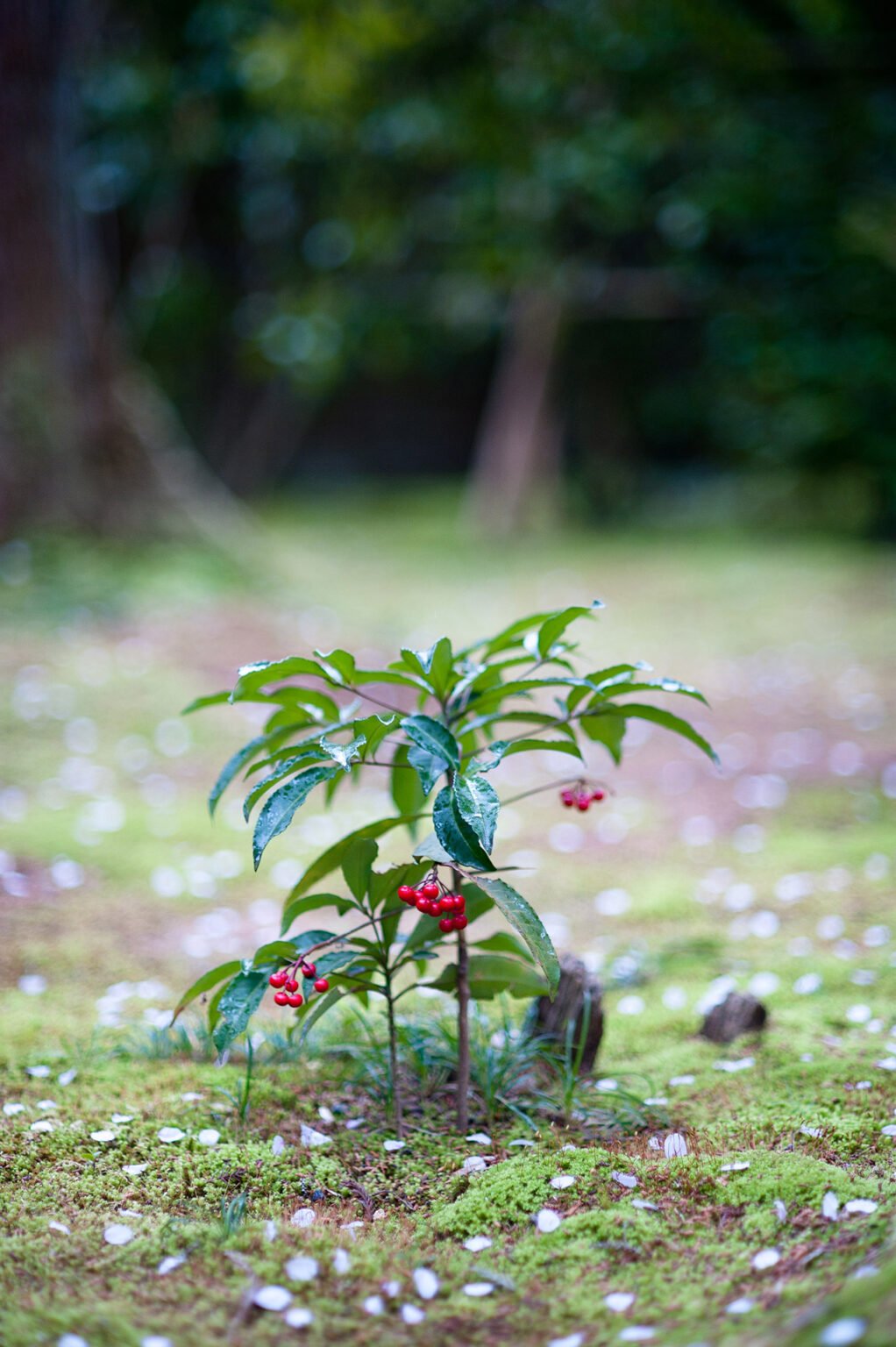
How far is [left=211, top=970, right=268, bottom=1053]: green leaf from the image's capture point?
1921mm

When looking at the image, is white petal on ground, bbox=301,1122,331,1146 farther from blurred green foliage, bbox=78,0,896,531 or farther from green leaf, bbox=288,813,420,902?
blurred green foliage, bbox=78,0,896,531

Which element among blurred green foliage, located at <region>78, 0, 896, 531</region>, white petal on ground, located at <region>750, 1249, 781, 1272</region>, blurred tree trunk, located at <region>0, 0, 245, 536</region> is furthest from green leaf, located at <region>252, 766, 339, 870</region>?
blurred green foliage, located at <region>78, 0, 896, 531</region>

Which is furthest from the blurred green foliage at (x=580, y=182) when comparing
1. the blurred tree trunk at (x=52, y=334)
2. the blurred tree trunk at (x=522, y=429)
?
the blurred tree trunk at (x=52, y=334)

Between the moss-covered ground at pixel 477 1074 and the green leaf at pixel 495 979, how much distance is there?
196 mm

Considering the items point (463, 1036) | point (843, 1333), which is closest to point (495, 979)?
point (463, 1036)

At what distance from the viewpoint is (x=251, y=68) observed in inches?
265

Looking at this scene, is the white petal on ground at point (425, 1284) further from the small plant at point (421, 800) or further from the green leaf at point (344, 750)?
the green leaf at point (344, 750)

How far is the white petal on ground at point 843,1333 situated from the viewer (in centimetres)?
127

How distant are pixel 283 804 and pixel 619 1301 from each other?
907 mm

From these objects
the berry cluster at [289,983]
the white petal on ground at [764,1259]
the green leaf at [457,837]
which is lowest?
the white petal on ground at [764,1259]

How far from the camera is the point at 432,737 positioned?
190 centimetres

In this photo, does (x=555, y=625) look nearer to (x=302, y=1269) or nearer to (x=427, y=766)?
(x=427, y=766)

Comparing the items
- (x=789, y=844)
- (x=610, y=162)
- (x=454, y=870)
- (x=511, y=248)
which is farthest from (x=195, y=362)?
(x=454, y=870)

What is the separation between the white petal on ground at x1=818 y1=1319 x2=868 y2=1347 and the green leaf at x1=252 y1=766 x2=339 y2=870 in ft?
3.32
